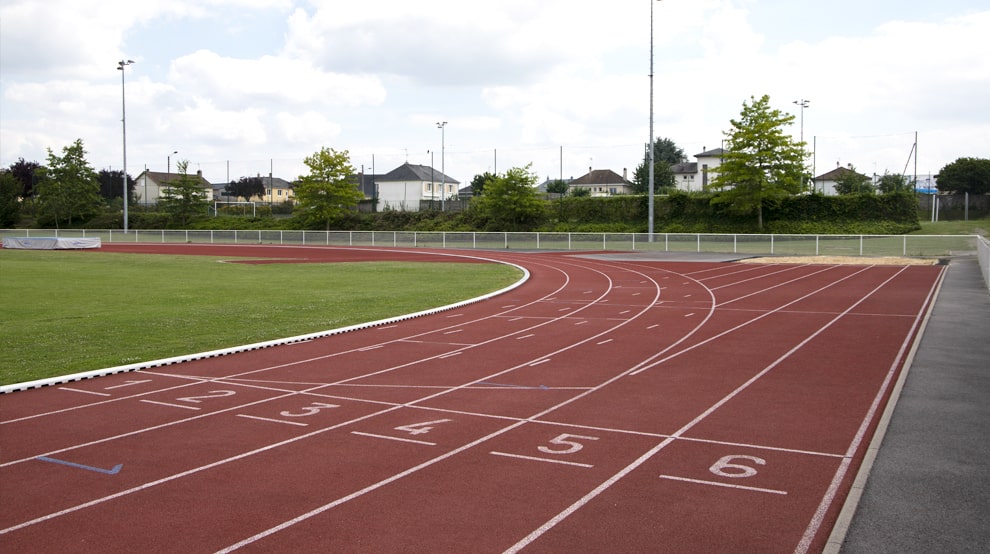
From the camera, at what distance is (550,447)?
25.3 feet

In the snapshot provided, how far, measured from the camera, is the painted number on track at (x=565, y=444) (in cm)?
757

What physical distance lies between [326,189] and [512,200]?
631 inches

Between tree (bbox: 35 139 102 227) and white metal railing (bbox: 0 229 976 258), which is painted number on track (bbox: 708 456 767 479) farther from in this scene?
tree (bbox: 35 139 102 227)

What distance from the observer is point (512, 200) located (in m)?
59.2

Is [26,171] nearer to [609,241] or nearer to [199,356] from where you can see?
[609,241]

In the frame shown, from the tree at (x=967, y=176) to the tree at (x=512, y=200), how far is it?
41.6 meters

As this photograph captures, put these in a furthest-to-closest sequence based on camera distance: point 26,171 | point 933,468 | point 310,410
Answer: point 26,171, point 310,410, point 933,468

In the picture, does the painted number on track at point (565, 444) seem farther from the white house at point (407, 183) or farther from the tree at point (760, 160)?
the white house at point (407, 183)

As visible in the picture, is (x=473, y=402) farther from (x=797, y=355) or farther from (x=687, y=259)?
(x=687, y=259)

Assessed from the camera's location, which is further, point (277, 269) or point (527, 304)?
point (277, 269)

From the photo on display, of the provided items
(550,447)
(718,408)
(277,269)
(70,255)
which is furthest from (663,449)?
(70,255)

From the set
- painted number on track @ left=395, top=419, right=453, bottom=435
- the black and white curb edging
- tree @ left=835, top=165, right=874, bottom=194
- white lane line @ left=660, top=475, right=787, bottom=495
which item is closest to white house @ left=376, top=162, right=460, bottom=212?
tree @ left=835, top=165, right=874, bottom=194

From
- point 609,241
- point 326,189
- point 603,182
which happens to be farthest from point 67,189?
point 603,182

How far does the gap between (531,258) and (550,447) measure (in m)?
32.8
